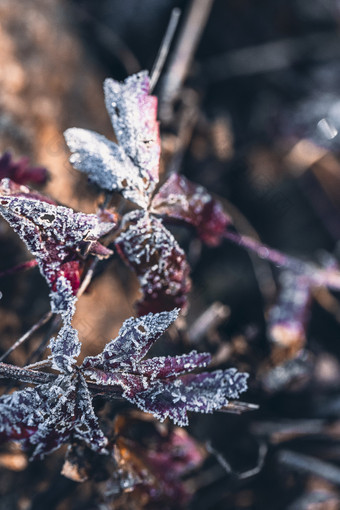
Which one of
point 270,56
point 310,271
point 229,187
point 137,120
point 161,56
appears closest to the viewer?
point 137,120

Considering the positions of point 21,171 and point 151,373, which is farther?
point 21,171

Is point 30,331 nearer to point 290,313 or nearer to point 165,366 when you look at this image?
point 165,366

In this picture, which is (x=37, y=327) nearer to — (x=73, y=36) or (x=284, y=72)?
(x=73, y=36)

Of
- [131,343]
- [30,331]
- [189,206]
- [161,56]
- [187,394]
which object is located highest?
[161,56]

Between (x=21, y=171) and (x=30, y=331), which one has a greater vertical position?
(x=21, y=171)

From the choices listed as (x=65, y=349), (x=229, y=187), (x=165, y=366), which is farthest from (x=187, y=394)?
(x=229, y=187)

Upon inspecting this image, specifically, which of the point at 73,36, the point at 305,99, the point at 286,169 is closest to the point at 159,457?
the point at 286,169
